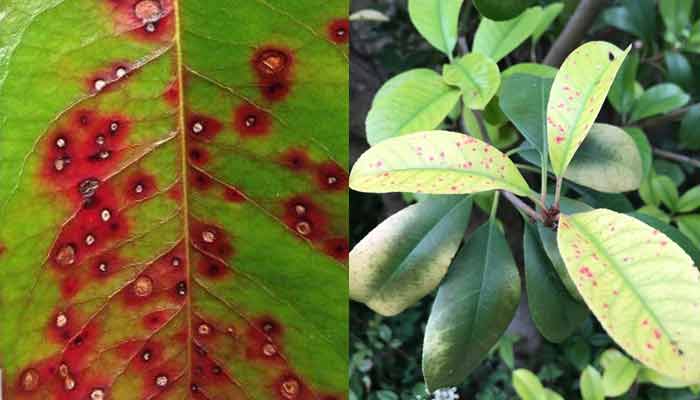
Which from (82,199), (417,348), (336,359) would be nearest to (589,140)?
(336,359)

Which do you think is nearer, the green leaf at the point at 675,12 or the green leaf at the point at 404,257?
the green leaf at the point at 404,257

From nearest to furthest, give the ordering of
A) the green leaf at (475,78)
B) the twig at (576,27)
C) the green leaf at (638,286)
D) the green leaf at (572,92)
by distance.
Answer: the green leaf at (638,286)
the green leaf at (572,92)
the green leaf at (475,78)
the twig at (576,27)

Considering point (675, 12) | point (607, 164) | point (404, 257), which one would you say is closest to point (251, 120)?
point (404, 257)

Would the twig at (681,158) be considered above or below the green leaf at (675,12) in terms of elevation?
below

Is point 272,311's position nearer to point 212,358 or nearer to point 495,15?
point 212,358

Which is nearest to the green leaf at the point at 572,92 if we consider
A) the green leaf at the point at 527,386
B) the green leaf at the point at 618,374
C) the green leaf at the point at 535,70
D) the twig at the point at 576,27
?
the green leaf at the point at 535,70

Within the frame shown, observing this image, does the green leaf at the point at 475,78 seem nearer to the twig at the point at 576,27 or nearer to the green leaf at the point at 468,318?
the green leaf at the point at 468,318

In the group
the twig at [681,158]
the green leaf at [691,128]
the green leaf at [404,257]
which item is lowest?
the twig at [681,158]
